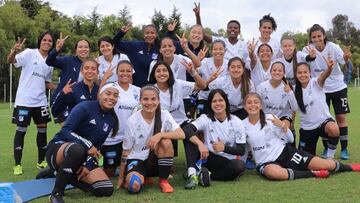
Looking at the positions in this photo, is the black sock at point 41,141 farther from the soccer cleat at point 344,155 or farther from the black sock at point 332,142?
the soccer cleat at point 344,155

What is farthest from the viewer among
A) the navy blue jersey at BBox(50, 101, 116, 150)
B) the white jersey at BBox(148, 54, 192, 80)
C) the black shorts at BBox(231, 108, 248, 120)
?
the white jersey at BBox(148, 54, 192, 80)

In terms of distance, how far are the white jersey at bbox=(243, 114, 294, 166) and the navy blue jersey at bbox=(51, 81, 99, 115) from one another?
6.97 feet

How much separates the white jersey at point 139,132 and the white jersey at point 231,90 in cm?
132

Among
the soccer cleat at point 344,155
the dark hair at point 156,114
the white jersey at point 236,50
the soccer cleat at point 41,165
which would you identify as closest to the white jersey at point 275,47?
the white jersey at point 236,50

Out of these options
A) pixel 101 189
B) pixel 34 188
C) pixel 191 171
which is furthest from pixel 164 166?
pixel 34 188

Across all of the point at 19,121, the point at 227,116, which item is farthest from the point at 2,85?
the point at 227,116

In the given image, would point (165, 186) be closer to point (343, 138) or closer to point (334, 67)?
point (343, 138)

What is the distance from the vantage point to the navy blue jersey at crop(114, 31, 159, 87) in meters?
7.13

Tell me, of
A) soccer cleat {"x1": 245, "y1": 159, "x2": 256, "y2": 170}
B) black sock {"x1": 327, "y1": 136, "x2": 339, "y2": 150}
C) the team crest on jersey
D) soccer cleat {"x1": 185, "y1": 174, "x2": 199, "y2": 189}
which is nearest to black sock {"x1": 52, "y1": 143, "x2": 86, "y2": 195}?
the team crest on jersey

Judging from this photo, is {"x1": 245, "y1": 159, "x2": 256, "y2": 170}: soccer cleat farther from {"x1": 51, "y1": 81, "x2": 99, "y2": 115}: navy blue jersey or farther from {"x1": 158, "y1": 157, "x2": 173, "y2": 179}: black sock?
{"x1": 51, "y1": 81, "x2": 99, "y2": 115}: navy blue jersey

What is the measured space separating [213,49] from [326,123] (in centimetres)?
200

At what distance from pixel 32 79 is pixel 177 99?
2.37m

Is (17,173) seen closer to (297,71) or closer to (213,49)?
(213,49)

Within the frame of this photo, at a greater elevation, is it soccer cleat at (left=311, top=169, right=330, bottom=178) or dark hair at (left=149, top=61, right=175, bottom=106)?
dark hair at (left=149, top=61, right=175, bottom=106)
